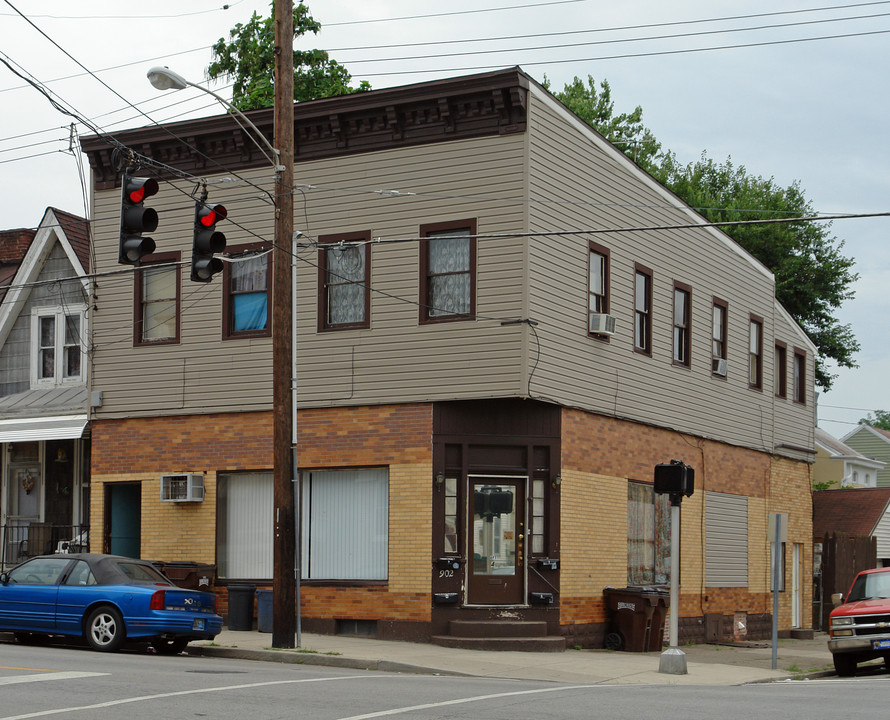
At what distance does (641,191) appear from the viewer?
83.6 ft

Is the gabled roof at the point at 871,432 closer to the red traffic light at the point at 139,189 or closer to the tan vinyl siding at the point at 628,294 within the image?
the tan vinyl siding at the point at 628,294

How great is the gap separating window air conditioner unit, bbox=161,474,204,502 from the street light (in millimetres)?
4837

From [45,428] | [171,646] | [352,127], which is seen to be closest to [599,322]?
[352,127]

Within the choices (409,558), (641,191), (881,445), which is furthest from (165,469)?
(881,445)

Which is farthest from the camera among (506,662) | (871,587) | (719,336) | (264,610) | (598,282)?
(719,336)

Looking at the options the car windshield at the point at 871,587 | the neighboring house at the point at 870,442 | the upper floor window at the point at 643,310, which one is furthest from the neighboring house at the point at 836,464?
the car windshield at the point at 871,587

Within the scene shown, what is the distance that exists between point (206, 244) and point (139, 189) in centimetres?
135

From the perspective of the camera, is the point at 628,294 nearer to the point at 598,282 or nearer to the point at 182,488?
the point at 598,282

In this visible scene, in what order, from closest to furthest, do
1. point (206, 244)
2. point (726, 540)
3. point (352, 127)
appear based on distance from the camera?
point (206, 244)
point (352, 127)
point (726, 540)

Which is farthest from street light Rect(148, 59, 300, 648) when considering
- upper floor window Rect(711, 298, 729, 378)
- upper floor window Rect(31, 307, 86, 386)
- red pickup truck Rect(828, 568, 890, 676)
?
upper floor window Rect(711, 298, 729, 378)

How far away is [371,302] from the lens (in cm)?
2200

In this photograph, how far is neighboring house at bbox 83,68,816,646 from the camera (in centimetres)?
2109

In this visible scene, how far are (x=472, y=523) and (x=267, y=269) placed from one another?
6028mm

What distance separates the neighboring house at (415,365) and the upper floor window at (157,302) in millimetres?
43
